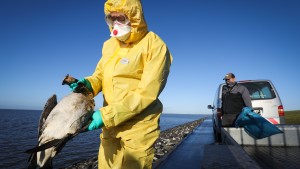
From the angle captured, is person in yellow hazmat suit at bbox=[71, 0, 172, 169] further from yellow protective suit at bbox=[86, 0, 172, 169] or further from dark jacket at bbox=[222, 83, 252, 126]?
dark jacket at bbox=[222, 83, 252, 126]

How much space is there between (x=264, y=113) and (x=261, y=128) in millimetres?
2246

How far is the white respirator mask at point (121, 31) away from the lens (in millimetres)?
2080

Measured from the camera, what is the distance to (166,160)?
555 cm

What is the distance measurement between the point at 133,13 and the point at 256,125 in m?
4.31

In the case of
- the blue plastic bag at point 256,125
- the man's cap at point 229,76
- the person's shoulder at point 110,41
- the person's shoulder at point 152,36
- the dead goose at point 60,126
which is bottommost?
the blue plastic bag at point 256,125

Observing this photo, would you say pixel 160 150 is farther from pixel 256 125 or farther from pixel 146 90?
pixel 146 90

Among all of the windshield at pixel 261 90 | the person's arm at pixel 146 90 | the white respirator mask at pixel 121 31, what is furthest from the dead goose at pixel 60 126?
the windshield at pixel 261 90

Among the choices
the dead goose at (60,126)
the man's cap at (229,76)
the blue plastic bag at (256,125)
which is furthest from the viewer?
the man's cap at (229,76)

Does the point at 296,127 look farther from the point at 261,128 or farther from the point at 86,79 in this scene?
the point at 86,79

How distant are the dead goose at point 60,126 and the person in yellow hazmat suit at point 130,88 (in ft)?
0.38

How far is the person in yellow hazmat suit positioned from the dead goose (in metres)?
0.12

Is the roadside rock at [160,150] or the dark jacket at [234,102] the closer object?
the dark jacket at [234,102]

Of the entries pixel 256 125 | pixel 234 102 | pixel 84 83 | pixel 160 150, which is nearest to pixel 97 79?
pixel 84 83

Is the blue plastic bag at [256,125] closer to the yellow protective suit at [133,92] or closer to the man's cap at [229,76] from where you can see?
the man's cap at [229,76]
